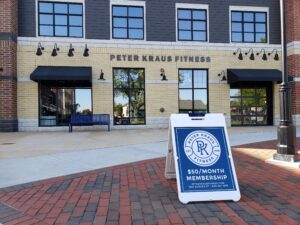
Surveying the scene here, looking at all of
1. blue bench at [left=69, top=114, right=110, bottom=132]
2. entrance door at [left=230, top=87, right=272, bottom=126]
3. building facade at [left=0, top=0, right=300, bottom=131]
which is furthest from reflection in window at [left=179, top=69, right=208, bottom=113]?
blue bench at [left=69, top=114, right=110, bottom=132]

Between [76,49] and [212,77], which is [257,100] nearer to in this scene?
[212,77]

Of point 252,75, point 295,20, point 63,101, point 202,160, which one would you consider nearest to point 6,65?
point 63,101

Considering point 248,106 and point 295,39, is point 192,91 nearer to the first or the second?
point 248,106

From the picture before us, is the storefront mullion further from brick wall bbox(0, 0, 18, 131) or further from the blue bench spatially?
brick wall bbox(0, 0, 18, 131)

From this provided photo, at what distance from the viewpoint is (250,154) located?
8.88 m

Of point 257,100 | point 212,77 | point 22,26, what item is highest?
point 22,26

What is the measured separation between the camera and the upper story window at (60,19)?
17.9 m

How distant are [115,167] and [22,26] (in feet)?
44.2

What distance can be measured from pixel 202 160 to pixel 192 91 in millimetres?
14481

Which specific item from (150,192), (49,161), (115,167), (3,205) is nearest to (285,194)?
(150,192)

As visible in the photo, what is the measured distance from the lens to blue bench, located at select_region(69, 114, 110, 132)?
17312 mm

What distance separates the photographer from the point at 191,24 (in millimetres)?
19328

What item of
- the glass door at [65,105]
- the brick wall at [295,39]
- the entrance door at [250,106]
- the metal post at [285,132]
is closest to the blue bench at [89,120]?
the glass door at [65,105]

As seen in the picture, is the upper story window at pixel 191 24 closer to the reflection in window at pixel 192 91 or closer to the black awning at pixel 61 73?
the reflection in window at pixel 192 91
